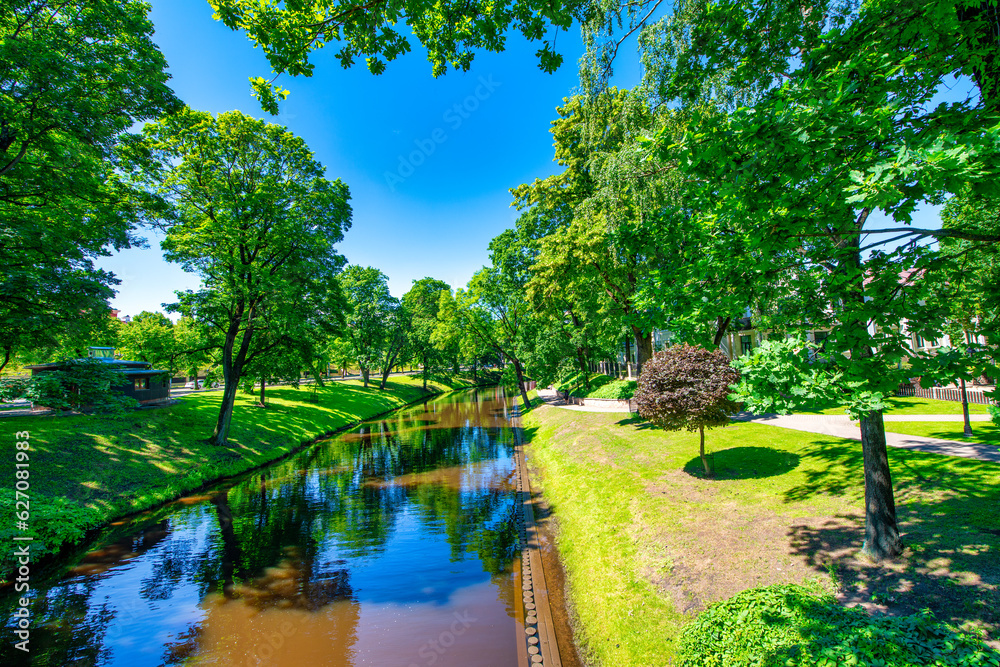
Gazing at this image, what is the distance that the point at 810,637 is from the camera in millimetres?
4793

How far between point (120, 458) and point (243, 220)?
1171 centimetres

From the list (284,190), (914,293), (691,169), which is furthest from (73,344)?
(914,293)

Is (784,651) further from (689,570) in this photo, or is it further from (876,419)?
(876,419)

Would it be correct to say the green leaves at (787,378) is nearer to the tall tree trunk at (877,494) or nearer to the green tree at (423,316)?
the tall tree trunk at (877,494)

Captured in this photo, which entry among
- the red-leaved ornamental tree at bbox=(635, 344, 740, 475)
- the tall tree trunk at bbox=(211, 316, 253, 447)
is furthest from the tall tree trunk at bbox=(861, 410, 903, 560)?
the tall tree trunk at bbox=(211, 316, 253, 447)

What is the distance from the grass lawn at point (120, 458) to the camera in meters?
11.7

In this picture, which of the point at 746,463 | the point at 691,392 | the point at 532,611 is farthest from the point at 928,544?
the point at 532,611

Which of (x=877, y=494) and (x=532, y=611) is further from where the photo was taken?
(x=532, y=611)

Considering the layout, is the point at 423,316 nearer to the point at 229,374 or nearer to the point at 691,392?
the point at 229,374

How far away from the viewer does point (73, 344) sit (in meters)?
13.4

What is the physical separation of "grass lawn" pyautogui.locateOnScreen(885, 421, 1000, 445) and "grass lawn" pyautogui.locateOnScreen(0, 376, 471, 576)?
25125 millimetres

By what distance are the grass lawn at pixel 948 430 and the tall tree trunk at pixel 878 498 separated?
24.9 feet

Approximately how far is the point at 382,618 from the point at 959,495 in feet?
37.6

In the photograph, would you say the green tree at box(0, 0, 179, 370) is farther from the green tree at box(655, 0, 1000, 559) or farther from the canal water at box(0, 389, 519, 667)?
the green tree at box(655, 0, 1000, 559)
